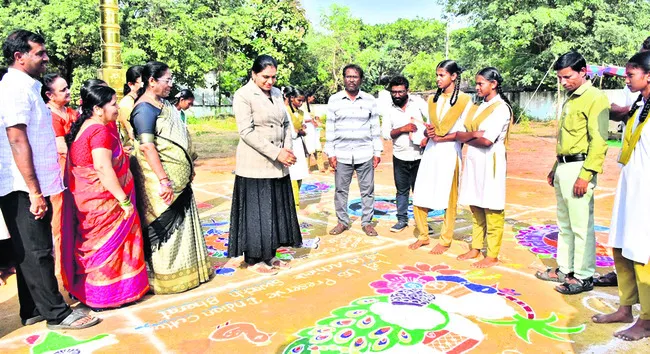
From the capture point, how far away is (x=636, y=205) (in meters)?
3.07

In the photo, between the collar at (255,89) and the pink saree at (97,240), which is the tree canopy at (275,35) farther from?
the pink saree at (97,240)

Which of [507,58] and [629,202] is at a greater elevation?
[507,58]

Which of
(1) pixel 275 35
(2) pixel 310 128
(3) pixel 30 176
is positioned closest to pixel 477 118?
(3) pixel 30 176

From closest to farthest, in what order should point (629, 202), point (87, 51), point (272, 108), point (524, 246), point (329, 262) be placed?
1. point (629, 202)
2. point (272, 108)
3. point (329, 262)
4. point (524, 246)
5. point (87, 51)

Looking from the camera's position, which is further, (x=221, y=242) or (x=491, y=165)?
(x=221, y=242)

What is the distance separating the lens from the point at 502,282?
4.23 m

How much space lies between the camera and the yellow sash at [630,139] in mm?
3094

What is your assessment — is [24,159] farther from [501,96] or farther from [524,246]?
[524,246]

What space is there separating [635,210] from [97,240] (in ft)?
11.9

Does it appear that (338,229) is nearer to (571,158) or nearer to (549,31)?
(571,158)

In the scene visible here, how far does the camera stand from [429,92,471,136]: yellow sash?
4844mm

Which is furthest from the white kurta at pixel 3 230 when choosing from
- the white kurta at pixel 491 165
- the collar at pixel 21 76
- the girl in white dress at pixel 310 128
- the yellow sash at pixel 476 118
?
the girl in white dress at pixel 310 128

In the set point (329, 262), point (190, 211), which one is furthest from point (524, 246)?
point (190, 211)

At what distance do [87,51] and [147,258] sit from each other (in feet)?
68.6
